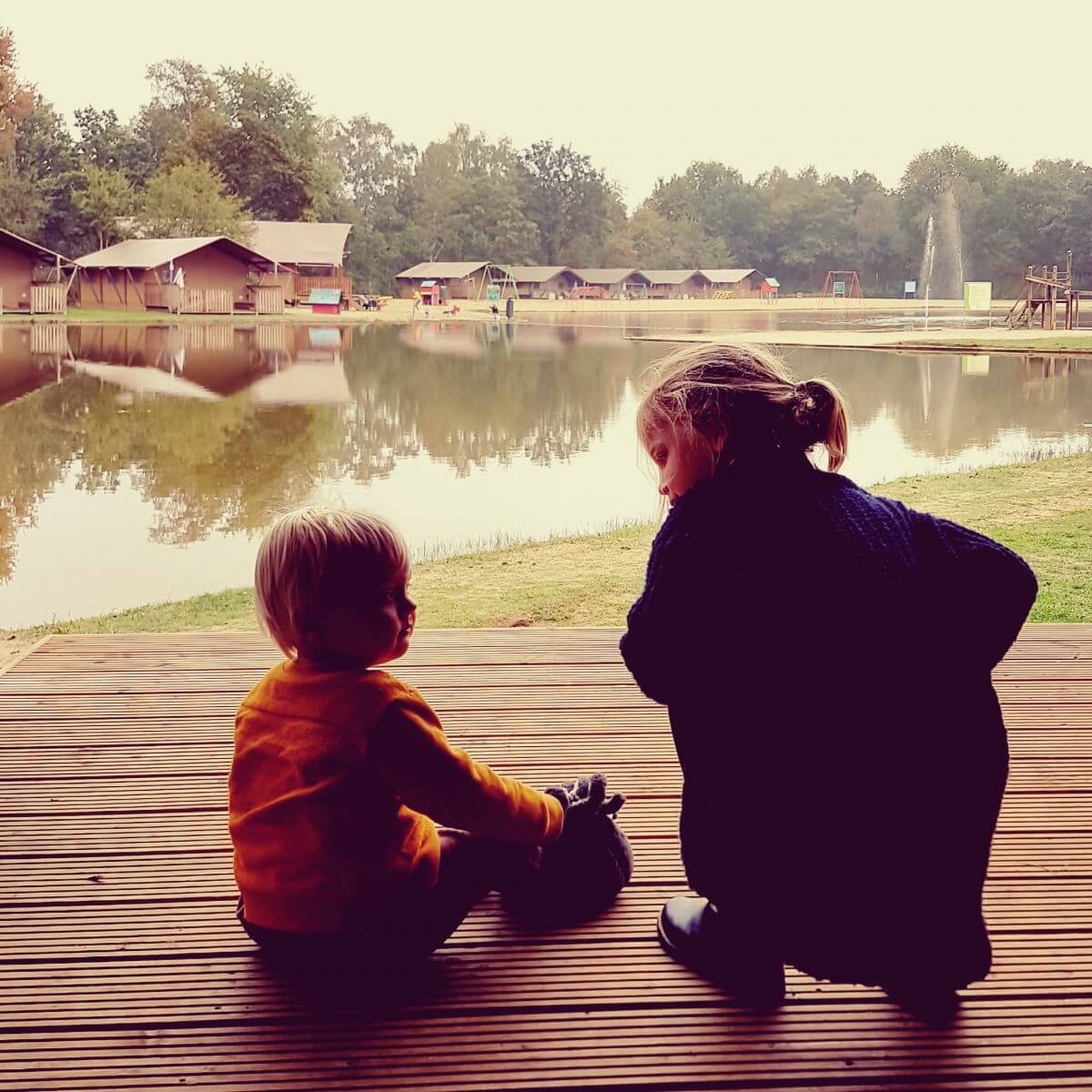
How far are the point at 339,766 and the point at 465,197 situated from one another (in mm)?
61491

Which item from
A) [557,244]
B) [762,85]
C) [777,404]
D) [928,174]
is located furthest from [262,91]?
[762,85]

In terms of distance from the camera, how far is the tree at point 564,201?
66.2m

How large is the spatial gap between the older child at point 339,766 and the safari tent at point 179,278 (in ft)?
123

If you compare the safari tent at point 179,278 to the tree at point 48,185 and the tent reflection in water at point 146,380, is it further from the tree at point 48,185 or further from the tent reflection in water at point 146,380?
the tent reflection in water at point 146,380

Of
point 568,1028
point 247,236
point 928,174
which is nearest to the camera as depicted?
point 568,1028

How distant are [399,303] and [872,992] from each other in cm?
5271

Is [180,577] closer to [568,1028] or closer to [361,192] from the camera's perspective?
[568,1028]

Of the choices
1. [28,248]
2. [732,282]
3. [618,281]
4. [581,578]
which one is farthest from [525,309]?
[581,578]

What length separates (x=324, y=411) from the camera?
1427 centimetres

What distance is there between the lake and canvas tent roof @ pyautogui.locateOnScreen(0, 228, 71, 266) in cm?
1181

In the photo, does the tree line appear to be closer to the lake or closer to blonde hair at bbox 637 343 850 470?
the lake

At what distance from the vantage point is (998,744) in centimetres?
164

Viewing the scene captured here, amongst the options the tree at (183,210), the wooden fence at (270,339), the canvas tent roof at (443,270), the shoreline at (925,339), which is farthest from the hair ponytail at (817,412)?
the canvas tent roof at (443,270)

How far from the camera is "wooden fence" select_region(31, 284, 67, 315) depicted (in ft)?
115
